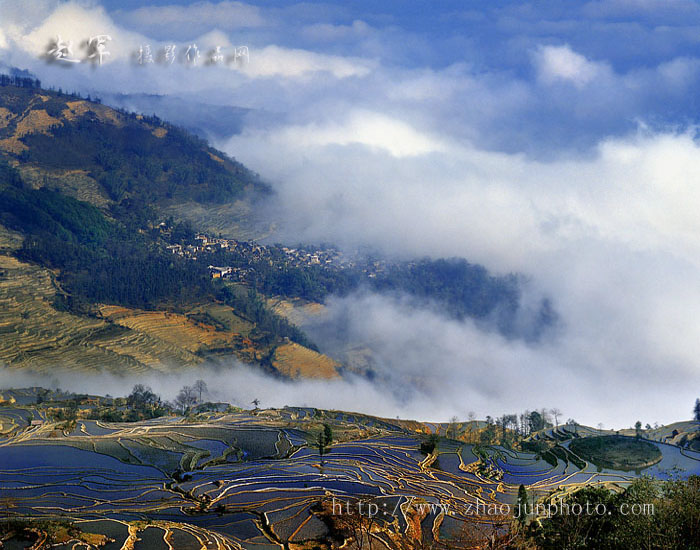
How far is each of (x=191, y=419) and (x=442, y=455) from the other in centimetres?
1988

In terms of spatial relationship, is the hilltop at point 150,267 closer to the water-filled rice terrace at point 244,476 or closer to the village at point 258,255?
the village at point 258,255

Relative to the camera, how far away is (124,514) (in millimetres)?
27781

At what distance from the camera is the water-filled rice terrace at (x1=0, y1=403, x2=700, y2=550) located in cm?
2658

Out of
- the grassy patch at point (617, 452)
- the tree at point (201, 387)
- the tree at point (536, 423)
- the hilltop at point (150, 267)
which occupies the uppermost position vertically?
the hilltop at point (150, 267)

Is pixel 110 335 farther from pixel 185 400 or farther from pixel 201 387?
pixel 185 400

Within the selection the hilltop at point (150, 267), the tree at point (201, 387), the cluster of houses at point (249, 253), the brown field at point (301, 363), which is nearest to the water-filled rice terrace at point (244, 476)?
the tree at point (201, 387)

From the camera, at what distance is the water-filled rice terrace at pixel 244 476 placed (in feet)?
87.2

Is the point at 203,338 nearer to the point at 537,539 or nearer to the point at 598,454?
the point at 598,454

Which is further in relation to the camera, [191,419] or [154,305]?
[154,305]

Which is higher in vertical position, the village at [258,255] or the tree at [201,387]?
the village at [258,255]

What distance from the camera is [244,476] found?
3378 cm

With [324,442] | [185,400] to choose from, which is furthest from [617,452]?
[185,400]

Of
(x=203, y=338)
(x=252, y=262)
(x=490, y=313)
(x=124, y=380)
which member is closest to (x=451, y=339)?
(x=490, y=313)

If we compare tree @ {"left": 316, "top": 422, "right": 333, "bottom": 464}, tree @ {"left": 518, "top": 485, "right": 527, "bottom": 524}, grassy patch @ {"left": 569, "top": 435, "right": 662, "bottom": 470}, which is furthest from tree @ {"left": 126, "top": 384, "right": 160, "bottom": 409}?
tree @ {"left": 518, "top": 485, "right": 527, "bottom": 524}
